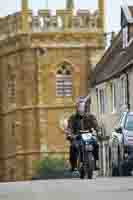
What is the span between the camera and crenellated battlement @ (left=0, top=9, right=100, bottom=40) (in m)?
81.4

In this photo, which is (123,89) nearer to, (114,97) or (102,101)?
(114,97)

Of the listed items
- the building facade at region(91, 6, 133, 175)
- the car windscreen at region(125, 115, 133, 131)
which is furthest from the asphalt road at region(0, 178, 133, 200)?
the building facade at region(91, 6, 133, 175)

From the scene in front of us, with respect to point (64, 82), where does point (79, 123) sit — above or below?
below

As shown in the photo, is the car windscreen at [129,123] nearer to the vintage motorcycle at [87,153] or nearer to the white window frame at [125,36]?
the vintage motorcycle at [87,153]

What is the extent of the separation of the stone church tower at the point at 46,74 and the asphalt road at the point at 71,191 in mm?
58260

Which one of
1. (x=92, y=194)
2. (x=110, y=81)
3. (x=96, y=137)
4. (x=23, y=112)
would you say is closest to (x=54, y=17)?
(x=23, y=112)

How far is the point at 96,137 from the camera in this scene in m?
24.8

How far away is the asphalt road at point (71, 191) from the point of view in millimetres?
17702

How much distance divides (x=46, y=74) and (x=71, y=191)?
205 feet

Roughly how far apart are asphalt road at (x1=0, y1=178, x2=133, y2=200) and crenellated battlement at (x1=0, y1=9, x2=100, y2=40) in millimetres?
59535

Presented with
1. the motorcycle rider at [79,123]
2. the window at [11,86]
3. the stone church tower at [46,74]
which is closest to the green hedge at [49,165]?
the stone church tower at [46,74]

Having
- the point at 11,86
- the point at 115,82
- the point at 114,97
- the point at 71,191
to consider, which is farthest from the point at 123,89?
the point at 71,191

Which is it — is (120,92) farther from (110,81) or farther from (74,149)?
(74,149)

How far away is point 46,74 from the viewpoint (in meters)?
81.3
